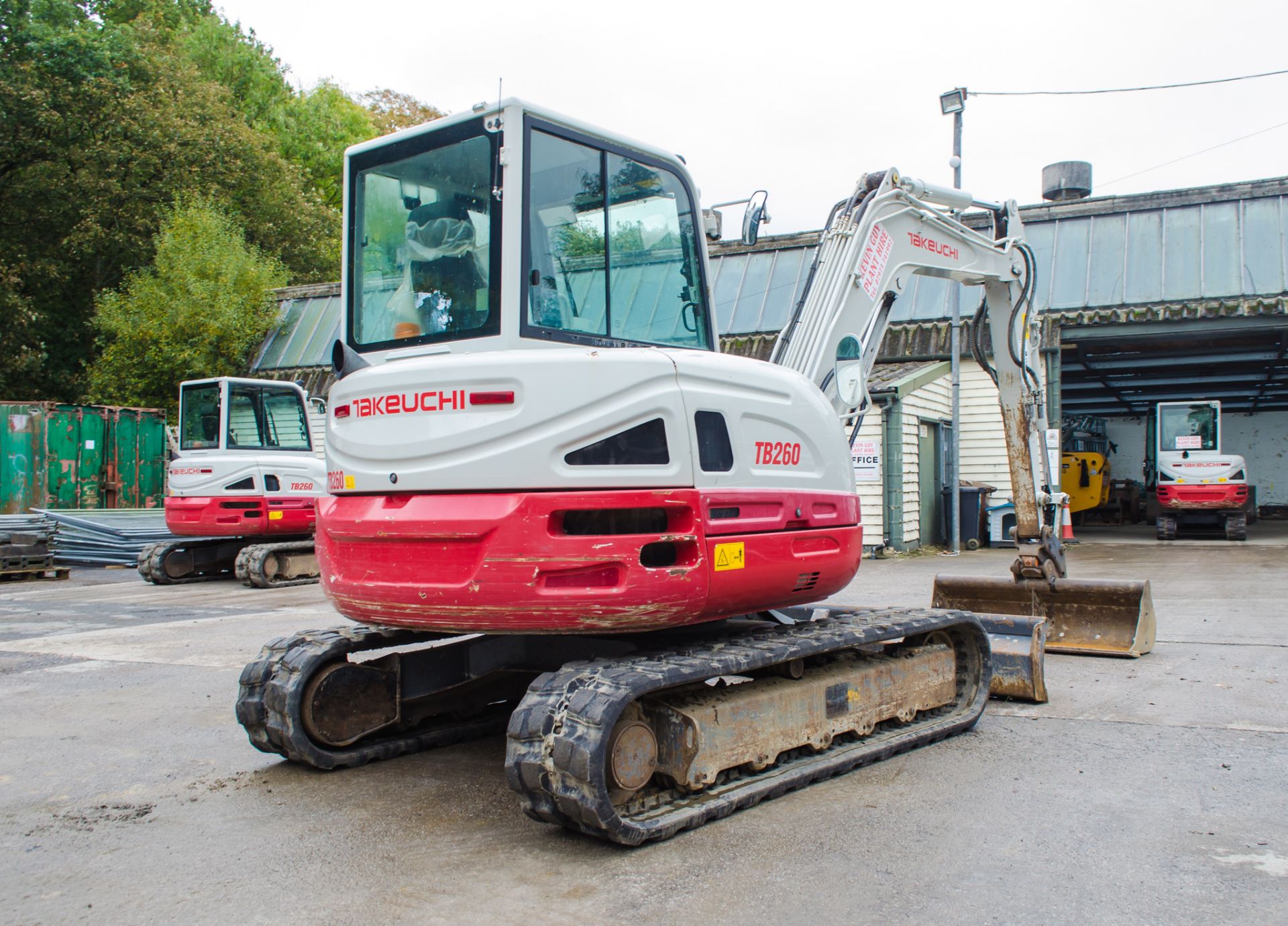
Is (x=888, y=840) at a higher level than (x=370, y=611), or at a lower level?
lower

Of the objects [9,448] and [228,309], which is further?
[228,309]

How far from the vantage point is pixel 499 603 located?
15.3 ft

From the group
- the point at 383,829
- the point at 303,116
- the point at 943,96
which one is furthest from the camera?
the point at 303,116

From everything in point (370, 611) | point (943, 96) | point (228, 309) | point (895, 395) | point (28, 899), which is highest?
point (943, 96)

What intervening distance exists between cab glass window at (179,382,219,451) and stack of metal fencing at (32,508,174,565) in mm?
3576

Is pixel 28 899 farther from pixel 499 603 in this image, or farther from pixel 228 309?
pixel 228 309

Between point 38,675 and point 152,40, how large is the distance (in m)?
33.6

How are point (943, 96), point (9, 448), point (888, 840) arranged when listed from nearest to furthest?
point (888, 840), point (943, 96), point (9, 448)

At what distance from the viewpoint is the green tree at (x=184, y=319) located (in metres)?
27.4

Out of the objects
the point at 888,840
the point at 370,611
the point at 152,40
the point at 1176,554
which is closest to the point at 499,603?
the point at 370,611

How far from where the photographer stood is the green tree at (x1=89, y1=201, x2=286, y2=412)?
27.4 metres

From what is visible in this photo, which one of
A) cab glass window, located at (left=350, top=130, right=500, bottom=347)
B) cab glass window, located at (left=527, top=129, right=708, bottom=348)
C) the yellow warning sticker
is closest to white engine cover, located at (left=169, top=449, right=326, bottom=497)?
cab glass window, located at (left=350, top=130, right=500, bottom=347)

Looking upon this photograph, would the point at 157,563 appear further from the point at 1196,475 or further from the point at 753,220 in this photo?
the point at 1196,475

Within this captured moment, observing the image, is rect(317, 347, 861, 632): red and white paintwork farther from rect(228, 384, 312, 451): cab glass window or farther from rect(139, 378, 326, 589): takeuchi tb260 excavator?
rect(228, 384, 312, 451): cab glass window
